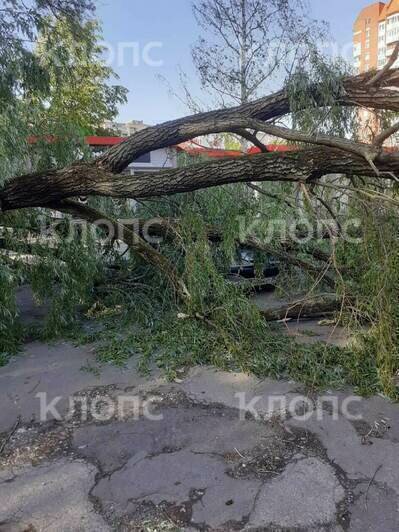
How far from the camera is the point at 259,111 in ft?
A: 14.1

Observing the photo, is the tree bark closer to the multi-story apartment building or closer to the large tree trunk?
the large tree trunk

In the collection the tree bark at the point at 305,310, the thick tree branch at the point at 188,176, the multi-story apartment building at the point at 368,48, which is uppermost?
the multi-story apartment building at the point at 368,48

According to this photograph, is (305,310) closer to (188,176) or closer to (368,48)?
(188,176)

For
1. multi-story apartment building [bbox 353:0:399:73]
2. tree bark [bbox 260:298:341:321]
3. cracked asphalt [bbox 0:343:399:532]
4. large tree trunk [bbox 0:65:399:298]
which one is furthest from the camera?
tree bark [bbox 260:298:341:321]

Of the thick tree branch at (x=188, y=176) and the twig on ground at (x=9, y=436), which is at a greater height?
the thick tree branch at (x=188, y=176)

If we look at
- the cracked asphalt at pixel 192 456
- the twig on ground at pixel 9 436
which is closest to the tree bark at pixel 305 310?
the cracked asphalt at pixel 192 456

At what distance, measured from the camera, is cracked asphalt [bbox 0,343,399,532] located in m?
2.25

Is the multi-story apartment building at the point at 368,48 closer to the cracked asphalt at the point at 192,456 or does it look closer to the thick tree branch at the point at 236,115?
the thick tree branch at the point at 236,115

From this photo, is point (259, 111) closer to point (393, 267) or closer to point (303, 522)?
point (393, 267)

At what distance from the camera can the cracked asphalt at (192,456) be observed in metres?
2.25

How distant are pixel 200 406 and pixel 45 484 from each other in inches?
54.6

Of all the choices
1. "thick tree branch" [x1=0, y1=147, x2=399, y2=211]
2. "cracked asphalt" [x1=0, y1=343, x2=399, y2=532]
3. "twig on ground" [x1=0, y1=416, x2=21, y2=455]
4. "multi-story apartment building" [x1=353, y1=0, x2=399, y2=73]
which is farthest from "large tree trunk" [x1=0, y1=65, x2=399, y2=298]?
"twig on ground" [x1=0, y1=416, x2=21, y2=455]

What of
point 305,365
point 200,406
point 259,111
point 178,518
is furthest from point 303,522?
point 259,111

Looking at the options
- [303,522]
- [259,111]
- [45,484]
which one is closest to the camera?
[303,522]
